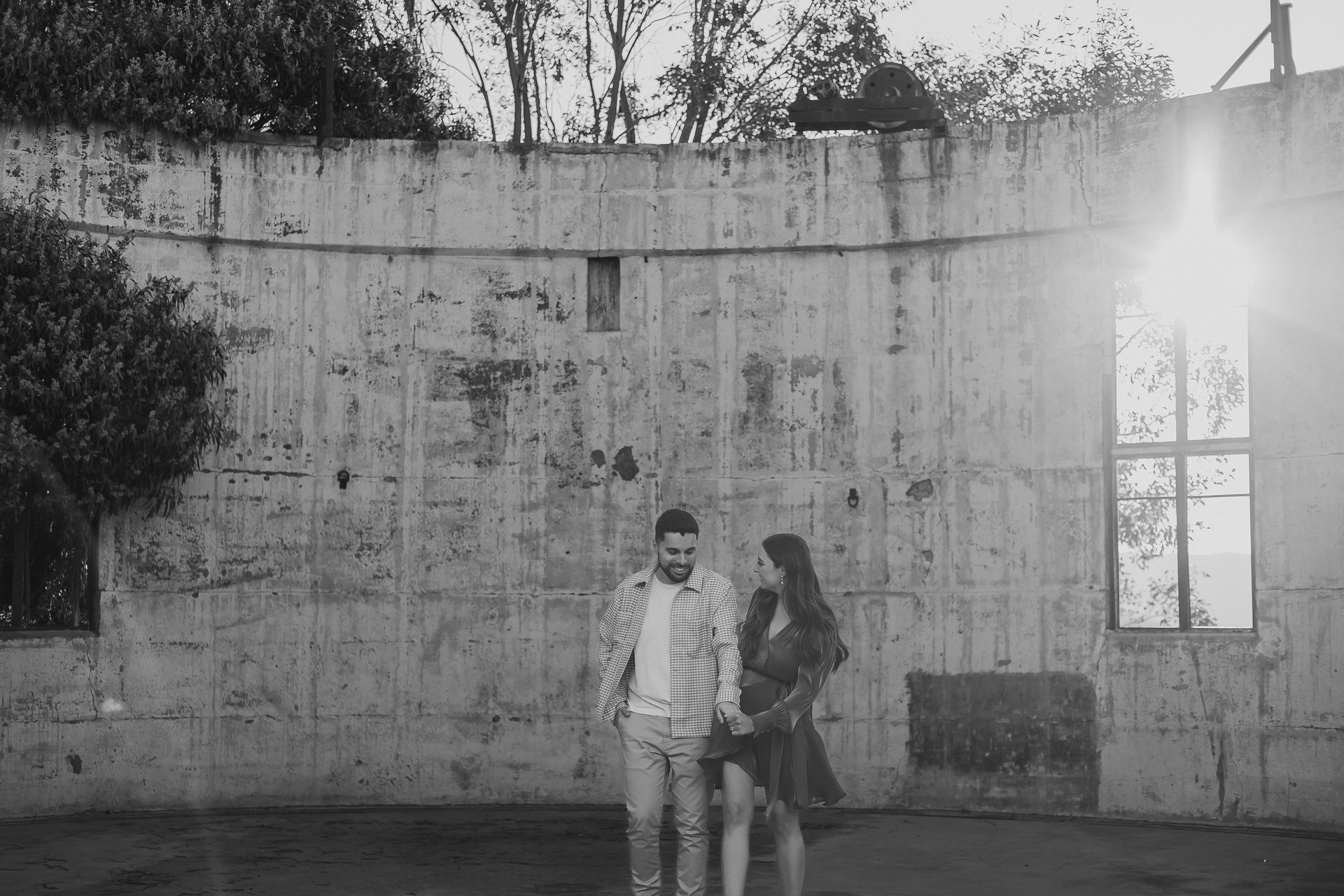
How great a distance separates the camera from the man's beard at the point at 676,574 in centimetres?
649

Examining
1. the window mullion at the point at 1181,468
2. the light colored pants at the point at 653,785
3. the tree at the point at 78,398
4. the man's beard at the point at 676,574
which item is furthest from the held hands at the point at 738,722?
the tree at the point at 78,398

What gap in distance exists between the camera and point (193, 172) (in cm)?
1032

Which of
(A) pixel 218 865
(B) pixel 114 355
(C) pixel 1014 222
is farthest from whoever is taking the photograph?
(C) pixel 1014 222

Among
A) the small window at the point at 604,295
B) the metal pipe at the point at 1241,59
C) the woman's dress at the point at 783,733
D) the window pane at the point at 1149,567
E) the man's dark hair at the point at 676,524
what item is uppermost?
the metal pipe at the point at 1241,59

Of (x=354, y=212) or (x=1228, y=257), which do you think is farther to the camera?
(x=354, y=212)

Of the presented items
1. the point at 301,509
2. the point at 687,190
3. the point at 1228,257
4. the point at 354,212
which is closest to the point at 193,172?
the point at 354,212

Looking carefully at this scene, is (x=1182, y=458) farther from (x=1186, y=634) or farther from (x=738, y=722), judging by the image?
(x=738, y=722)

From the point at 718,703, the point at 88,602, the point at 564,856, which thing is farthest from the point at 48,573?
the point at 718,703

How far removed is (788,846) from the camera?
20.8ft

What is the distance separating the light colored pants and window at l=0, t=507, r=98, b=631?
515cm

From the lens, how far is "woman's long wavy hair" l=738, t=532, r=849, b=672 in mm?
6402

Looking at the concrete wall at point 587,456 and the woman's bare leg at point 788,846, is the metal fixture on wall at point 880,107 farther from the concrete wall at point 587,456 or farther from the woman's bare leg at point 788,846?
the woman's bare leg at point 788,846

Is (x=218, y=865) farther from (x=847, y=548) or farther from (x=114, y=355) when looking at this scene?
(x=847, y=548)

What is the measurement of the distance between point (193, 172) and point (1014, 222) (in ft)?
18.5
